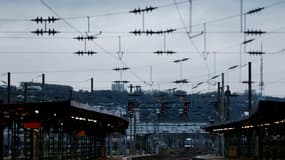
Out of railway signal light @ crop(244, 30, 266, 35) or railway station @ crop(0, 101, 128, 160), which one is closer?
railway station @ crop(0, 101, 128, 160)

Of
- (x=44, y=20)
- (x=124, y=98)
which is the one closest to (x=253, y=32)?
(x=44, y=20)

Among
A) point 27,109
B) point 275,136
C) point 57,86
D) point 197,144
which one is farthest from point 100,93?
point 197,144

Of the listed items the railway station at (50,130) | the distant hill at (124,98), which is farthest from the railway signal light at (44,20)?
the distant hill at (124,98)

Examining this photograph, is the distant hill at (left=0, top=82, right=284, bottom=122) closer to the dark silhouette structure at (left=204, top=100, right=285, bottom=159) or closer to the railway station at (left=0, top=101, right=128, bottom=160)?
the dark silhouette structure at (left=204, top=100, right=285, bottom=159)

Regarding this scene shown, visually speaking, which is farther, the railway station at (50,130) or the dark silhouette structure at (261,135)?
the dark silhouette structure at (261,135)

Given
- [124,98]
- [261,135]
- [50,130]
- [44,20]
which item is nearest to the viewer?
[44,20]

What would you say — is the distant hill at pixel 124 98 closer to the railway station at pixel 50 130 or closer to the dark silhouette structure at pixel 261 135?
the dark silhouette structure at pixel 261 135

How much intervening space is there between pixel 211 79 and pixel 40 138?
23.5 meters

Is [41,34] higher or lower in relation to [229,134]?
higher

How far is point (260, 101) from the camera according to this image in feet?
82.3

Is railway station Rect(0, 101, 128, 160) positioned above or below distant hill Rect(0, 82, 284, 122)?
below

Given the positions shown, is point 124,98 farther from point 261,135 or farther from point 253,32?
point 253,32

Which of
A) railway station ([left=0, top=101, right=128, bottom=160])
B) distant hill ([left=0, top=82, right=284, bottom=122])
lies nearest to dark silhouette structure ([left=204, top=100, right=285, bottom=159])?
distant hill ([left=0, top=82, right=284, bottom=122])

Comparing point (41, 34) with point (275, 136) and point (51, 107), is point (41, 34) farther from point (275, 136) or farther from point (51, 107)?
point (275, 136)
